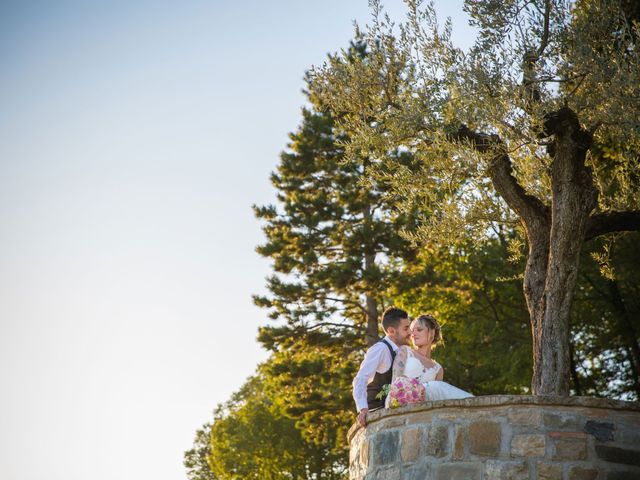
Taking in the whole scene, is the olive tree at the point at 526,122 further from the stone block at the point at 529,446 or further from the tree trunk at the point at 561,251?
the stone block at the point at 529,446

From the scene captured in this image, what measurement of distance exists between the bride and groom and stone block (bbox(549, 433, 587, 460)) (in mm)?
1202

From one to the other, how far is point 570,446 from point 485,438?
2.45ft

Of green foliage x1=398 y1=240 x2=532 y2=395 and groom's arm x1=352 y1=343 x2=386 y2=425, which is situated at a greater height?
green foliage x1=398 y1=240 x2=532 y2=395

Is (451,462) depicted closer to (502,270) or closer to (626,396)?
(502,270)

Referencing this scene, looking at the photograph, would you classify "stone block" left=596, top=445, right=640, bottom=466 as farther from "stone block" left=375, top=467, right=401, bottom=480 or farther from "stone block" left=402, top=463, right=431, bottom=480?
"stone block" left=375, top=467, right=401, bottom=480

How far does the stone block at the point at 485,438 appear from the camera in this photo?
750 centimetres

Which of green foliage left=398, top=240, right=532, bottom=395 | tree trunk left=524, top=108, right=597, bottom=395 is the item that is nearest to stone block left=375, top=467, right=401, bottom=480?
tree trunk left=524, top=108, right=597, bottom=395

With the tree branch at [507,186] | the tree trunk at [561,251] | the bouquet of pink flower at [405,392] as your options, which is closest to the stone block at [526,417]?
the bouquet of pink flower at [405,392]

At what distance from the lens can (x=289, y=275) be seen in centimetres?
2675

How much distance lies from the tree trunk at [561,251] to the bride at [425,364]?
197cm

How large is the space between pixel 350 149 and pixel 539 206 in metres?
2.91

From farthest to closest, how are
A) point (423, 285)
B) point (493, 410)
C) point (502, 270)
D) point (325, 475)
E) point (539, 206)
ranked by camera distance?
point (325, 475) → point (423, 285) → point (502, 270) → point (539, 206) → point (493, 410)

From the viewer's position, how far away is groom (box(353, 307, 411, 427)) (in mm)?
8594

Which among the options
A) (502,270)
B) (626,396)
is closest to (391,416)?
(502,270)
